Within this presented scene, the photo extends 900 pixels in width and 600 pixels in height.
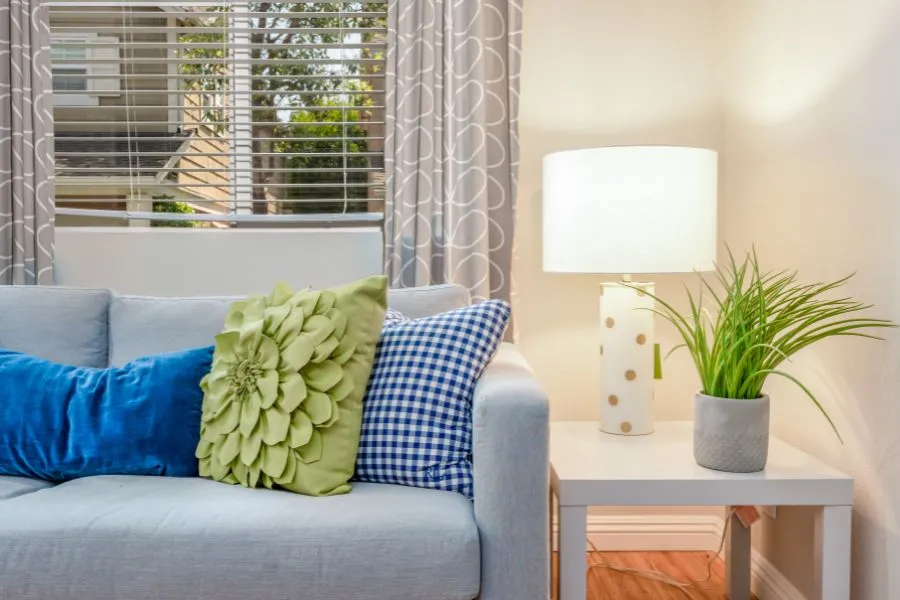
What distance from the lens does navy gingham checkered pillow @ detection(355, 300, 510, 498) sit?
1.52 metres

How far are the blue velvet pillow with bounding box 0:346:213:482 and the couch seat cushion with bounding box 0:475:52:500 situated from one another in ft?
0.07

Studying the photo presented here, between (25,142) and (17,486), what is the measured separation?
1.24 m

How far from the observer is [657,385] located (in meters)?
2.41

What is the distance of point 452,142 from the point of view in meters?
2.23

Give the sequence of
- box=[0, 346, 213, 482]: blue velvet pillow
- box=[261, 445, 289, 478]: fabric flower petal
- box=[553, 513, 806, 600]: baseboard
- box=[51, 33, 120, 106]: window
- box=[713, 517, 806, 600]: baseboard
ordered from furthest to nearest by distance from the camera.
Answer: box=[51, 33, 120, 106]: window
box=[553, 513, 806, 600]: baseboard
box=[713, 517, 806, 600]: baseboard
box=[0, 346, 213, 482]: blue velvet pillow
box=[261, 445, 289, 478]: fabric flower petal

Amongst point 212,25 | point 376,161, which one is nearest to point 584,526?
point 376,161

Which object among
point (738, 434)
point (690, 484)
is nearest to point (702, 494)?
point (690, 484)

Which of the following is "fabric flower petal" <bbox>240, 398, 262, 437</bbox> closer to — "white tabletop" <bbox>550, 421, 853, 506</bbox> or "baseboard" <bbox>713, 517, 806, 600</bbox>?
"white tabletop" <bbox>550, 421, 853, 506</bbox>

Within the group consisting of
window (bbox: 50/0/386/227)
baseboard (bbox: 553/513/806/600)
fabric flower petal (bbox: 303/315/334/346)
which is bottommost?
baseboard (bbox: 553/513/806/600)

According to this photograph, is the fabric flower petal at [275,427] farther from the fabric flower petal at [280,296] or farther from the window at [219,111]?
the window at [219,111]

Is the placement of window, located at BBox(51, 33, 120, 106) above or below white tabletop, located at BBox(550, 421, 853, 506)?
above

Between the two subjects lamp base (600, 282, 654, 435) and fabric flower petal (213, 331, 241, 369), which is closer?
fabric flower petal (213, 331, 241, 369)

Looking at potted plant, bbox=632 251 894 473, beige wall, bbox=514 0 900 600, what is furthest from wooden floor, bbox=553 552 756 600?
potted plant, bbox=632 251 894 473

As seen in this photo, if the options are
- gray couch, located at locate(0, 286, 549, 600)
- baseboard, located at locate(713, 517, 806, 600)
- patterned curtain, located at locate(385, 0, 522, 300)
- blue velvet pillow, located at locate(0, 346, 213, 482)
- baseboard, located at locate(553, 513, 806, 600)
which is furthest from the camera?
baseboard, located at locate(553, 513, 806, 600)
